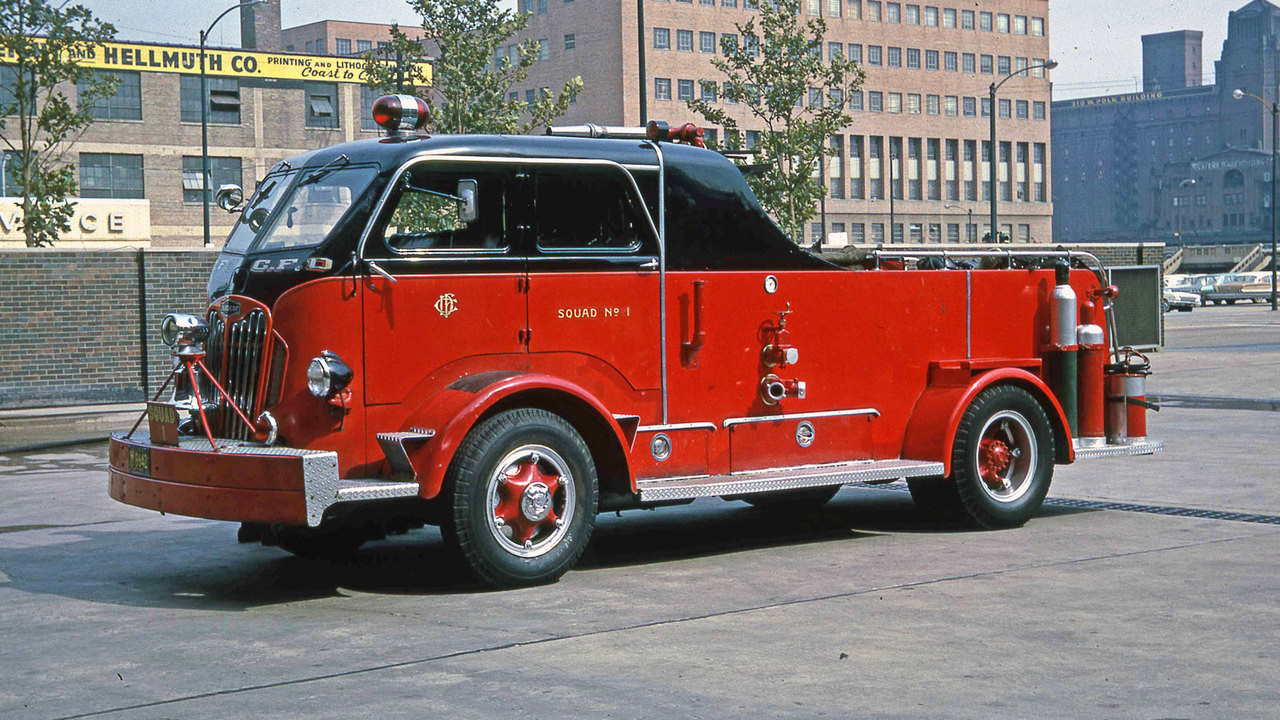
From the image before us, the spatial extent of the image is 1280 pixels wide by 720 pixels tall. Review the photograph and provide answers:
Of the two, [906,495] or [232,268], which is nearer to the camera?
[232,268]

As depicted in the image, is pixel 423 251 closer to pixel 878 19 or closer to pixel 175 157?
pixel 175 157

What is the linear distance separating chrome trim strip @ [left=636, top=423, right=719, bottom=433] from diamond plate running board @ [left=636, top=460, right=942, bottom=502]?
0.94 feet

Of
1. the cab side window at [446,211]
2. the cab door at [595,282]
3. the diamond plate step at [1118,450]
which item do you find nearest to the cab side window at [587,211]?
the cab door at [595,282]

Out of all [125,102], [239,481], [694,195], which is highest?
[125,102]

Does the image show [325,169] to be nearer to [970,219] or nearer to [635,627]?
[635,627]

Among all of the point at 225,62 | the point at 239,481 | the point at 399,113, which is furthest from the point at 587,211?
the point at 225,62

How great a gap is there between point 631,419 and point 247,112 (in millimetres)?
61474

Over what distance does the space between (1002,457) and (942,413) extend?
26.6 inches

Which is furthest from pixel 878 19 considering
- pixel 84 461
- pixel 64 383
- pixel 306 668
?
pixel 306 668

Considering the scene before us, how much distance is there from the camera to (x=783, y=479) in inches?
358

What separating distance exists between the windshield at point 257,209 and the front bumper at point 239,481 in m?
1.31

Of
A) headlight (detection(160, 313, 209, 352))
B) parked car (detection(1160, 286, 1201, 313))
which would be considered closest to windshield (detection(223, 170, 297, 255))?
headlight (detection(160, 313, 209, 352))

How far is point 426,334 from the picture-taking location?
8164 mm

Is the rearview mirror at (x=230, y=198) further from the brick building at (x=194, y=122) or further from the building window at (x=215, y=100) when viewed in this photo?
the building window at (x=215, y=100)
